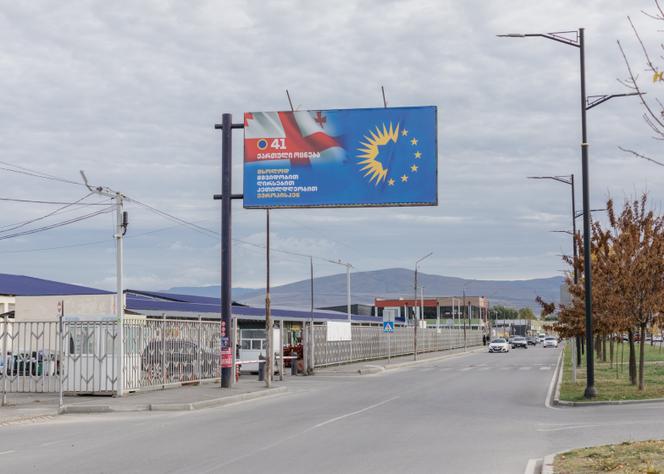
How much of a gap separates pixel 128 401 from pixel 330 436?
10641 mm

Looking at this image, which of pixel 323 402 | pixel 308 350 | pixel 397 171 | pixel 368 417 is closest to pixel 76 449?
→ pixel 368 417

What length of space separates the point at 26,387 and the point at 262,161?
36.2ft

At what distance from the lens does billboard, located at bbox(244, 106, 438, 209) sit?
31734mm

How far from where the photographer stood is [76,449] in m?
15.7

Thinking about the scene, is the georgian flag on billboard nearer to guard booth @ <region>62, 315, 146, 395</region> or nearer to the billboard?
the billboard

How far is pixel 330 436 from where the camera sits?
56.1 feet

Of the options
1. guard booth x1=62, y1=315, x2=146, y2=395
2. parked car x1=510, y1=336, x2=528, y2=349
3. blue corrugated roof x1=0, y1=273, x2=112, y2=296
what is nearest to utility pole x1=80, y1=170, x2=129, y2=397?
guard booth x1=62, y1=315, x2=146, y2=395

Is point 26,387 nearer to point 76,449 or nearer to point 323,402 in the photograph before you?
point 323,402

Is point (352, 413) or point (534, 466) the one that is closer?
point (534, 466)

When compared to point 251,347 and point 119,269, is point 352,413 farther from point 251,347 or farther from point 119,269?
point 251,347

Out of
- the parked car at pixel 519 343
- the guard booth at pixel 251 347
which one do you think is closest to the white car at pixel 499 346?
the parked car at pixel 519 343

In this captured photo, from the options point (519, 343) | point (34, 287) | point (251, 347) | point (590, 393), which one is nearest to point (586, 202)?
point (590, 393)

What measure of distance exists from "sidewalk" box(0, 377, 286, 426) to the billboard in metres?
6.92

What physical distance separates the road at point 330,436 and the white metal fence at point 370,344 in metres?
23.1
